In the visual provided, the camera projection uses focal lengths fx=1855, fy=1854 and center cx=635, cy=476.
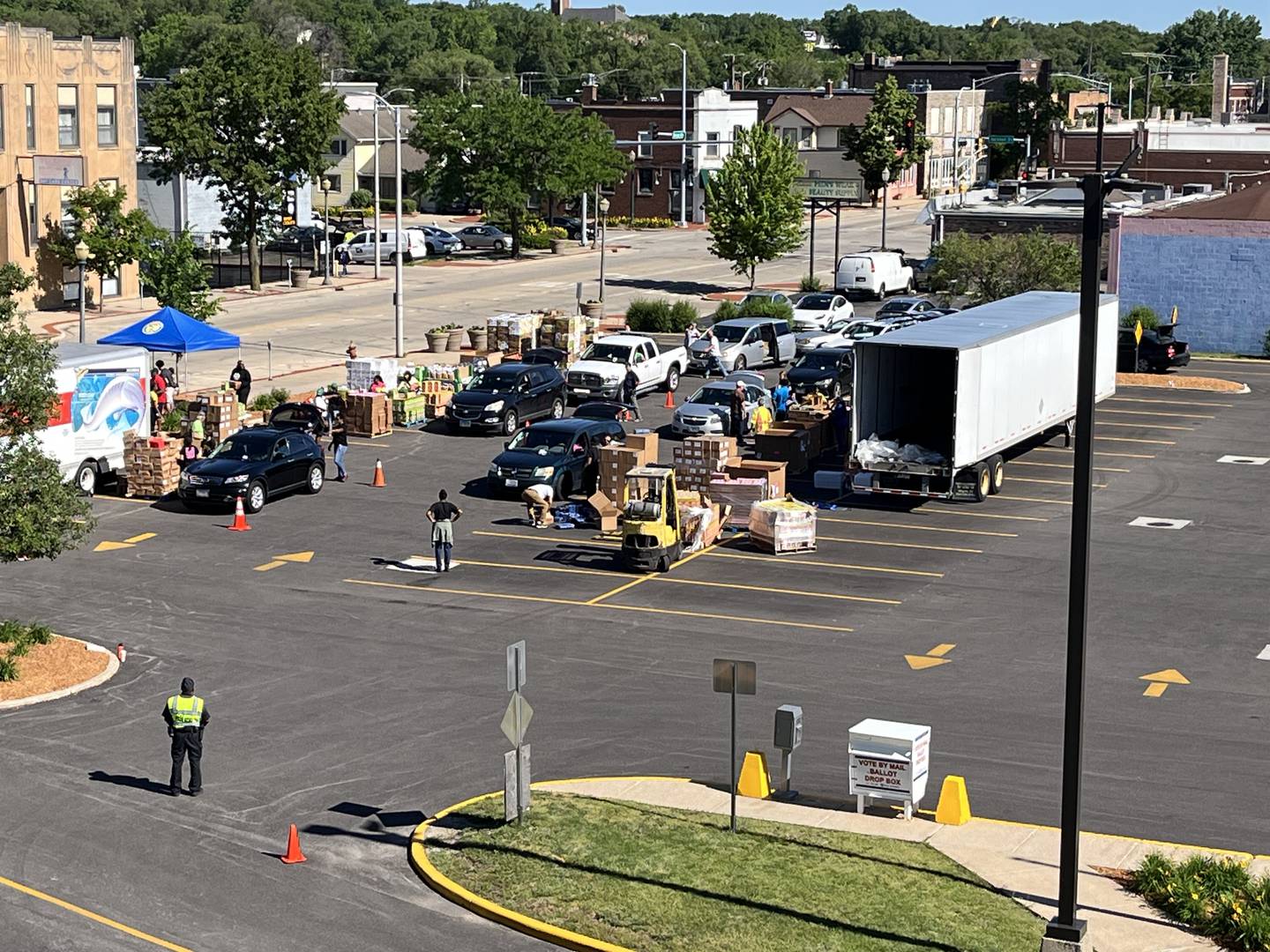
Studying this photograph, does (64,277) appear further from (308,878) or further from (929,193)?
(929,193)

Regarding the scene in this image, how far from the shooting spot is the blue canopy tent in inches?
1710

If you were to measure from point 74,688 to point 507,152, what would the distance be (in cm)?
6407

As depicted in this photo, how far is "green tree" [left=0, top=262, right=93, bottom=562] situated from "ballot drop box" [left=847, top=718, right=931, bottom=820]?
39.8 ft

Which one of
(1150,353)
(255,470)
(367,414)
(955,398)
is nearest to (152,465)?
(255,470)

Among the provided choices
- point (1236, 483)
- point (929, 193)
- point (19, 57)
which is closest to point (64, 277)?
point (19, 57)

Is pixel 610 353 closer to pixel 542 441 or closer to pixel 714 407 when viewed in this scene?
pixel 714 407

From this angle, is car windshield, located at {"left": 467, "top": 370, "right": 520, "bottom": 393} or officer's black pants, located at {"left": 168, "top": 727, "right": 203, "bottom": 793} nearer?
officer's black pants, located at {"left": 168, "top": 727, "right": 203, "bottom": 793}

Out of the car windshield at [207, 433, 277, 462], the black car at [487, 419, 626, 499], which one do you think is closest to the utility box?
the black car at [487, 419, 626, 499]

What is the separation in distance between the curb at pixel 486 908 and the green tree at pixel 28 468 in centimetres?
877

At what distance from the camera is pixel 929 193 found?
402ft

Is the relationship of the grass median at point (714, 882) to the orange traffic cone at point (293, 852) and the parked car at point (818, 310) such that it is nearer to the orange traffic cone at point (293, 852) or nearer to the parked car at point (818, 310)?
the orange traffic cone at point (293, 852)

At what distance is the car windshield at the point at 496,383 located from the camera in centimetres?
4631

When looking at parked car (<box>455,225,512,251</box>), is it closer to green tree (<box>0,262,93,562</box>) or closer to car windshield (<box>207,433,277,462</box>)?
car windshield (<box>207,433,277,462</box>)

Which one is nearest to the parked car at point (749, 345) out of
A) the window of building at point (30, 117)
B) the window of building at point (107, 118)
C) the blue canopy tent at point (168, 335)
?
the blue canopy tent at point (168, 335)
